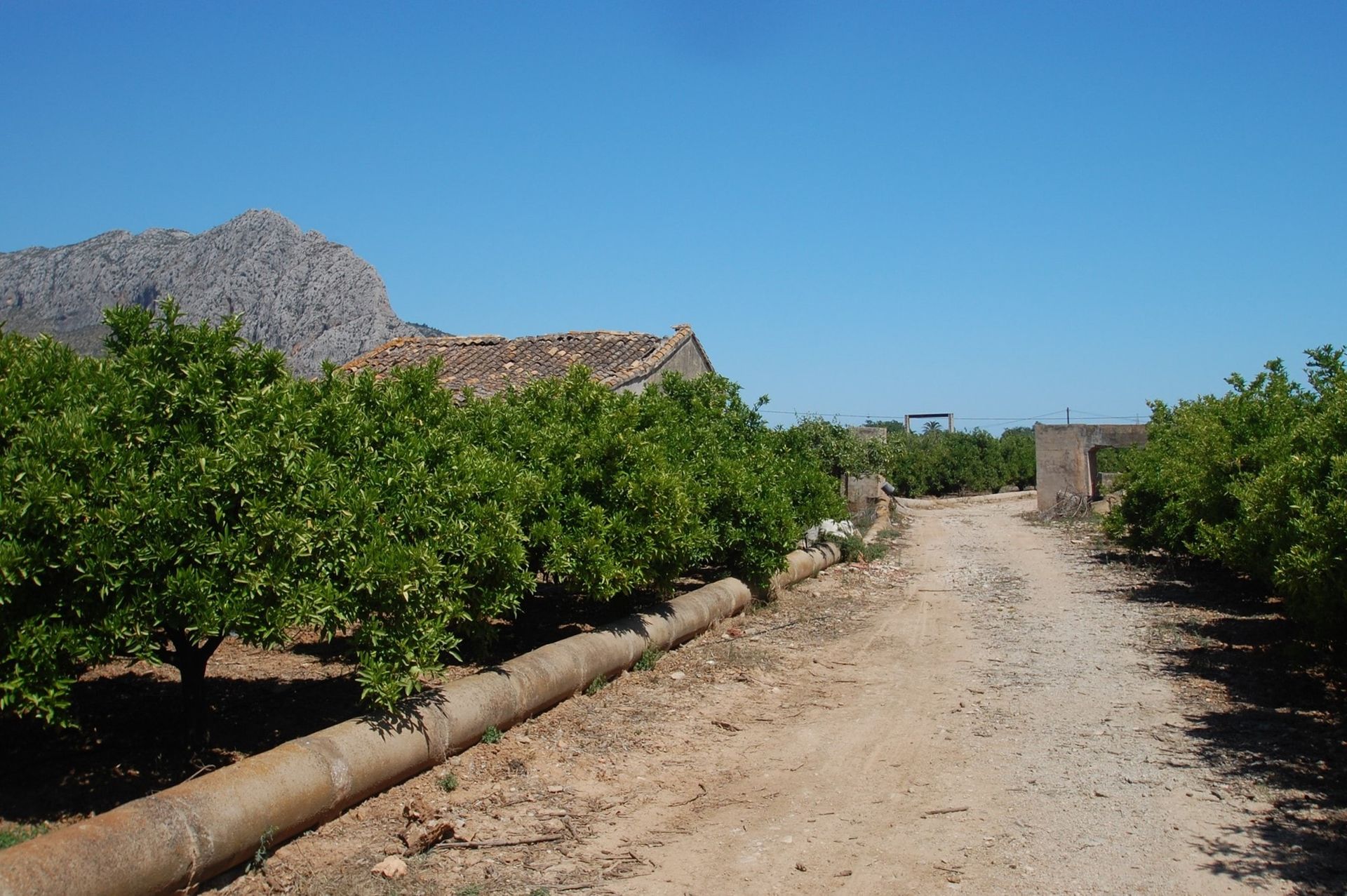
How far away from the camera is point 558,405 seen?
32.2 ft

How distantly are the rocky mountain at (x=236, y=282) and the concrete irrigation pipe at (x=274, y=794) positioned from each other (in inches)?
772

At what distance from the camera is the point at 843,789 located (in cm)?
612

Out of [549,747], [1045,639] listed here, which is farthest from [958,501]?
[549,747]

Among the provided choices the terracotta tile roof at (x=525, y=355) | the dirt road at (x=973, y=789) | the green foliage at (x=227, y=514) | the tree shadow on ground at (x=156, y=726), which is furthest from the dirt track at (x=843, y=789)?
the terracotta tile roof at (x=525, y=355)

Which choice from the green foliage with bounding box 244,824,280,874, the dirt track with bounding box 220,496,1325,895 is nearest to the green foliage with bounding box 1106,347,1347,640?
the dirt track with bounding box 220,496,1325,895

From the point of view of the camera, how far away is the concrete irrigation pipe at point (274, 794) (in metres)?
3.86

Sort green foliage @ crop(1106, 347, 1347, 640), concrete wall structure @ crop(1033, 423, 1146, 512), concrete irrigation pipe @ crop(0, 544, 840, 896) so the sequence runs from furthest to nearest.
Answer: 1. concrete wall structure @ crop(1033, 423, 1146, 512)
2. green foliage @ crop(1106, 347, 1347, 640)
3. concrete irrigation pipe @ crop(0, 544, 840, 896)

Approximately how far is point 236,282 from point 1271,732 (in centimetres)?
2715

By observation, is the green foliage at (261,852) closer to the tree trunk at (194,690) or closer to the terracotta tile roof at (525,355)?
the tree trunk at (194,690)

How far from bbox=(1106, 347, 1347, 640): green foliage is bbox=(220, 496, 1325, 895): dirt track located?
1.37 metres

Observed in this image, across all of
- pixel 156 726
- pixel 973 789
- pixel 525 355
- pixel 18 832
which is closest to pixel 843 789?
pixel 973 789

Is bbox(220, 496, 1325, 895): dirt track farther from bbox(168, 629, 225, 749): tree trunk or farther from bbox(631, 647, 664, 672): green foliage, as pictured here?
bbox(168, 629, 225, 749): tree trunk

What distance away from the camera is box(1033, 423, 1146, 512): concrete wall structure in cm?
2941

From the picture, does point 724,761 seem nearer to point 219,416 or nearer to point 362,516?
point 362,516
